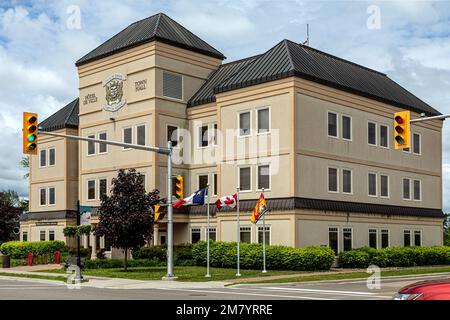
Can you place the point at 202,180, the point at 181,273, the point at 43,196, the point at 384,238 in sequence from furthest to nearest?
the point at 43,196
the point at 202,180
the point at 384,238
the point at 181,273

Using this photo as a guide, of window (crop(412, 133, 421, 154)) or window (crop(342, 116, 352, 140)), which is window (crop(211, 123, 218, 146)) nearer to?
window (crop(342, 116, 352, 140))

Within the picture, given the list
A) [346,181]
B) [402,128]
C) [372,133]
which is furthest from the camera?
[372,133]

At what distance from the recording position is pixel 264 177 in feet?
141

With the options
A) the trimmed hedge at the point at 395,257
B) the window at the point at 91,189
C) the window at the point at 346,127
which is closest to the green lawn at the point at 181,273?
the trimmed hedge at the point at 395,257

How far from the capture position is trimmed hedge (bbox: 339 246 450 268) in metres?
41.0

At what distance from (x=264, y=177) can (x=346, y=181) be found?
5923 millimetres

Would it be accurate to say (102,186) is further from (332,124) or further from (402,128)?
(402,128)

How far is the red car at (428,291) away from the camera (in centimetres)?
1126

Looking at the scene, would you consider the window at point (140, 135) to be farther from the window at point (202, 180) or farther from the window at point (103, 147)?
the window at point (202, 180)

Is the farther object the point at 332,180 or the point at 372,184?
the point at 372,184

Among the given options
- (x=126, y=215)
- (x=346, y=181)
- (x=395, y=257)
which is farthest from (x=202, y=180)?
(x=395, y=257)

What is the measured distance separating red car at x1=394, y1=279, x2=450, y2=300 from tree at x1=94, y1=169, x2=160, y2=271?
26.0m

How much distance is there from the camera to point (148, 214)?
37.8m

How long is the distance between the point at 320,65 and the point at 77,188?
76.5ft
